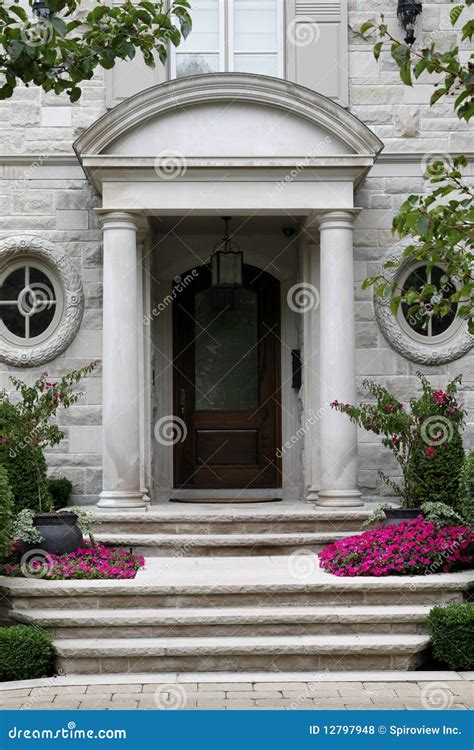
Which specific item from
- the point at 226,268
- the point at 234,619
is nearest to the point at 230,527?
the point at 234,619

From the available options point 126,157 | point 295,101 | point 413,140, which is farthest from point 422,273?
point 126,157

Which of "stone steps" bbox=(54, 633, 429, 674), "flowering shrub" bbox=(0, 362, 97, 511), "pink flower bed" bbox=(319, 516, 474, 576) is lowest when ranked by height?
"stone steps" bbox=(54, 633, 429, 674)

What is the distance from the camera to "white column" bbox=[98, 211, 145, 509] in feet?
32.6

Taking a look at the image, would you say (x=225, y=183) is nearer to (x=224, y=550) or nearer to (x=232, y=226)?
(x=232, y=226)

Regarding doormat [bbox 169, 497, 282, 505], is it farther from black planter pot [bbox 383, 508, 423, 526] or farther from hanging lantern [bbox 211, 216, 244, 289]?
hanging lantern [bbox 211, 216, 244, 289]

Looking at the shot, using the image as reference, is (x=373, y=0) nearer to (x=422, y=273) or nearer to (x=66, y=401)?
(x=422, y=273)

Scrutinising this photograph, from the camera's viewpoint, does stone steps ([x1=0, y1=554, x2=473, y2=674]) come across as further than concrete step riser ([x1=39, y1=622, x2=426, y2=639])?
No

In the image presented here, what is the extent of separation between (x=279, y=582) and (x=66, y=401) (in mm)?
2657

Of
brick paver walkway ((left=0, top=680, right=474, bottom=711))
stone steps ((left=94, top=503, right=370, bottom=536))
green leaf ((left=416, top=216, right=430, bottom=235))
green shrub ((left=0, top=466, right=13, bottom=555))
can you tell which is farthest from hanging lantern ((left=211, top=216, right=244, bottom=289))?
green leaf ((left=416, top=216, right=430, bottom=235))

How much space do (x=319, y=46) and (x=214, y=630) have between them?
21.9 feet

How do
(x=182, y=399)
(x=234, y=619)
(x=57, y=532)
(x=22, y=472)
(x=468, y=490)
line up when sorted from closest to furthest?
(x=234, y=619) → (x=468, y=490) → (x=57, y=532) → (x=22, y=472) → (x=182, y=399)

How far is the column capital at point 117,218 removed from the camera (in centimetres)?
1013

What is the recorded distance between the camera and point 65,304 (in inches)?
444

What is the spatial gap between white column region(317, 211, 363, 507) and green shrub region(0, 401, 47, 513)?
2762 millimetres
